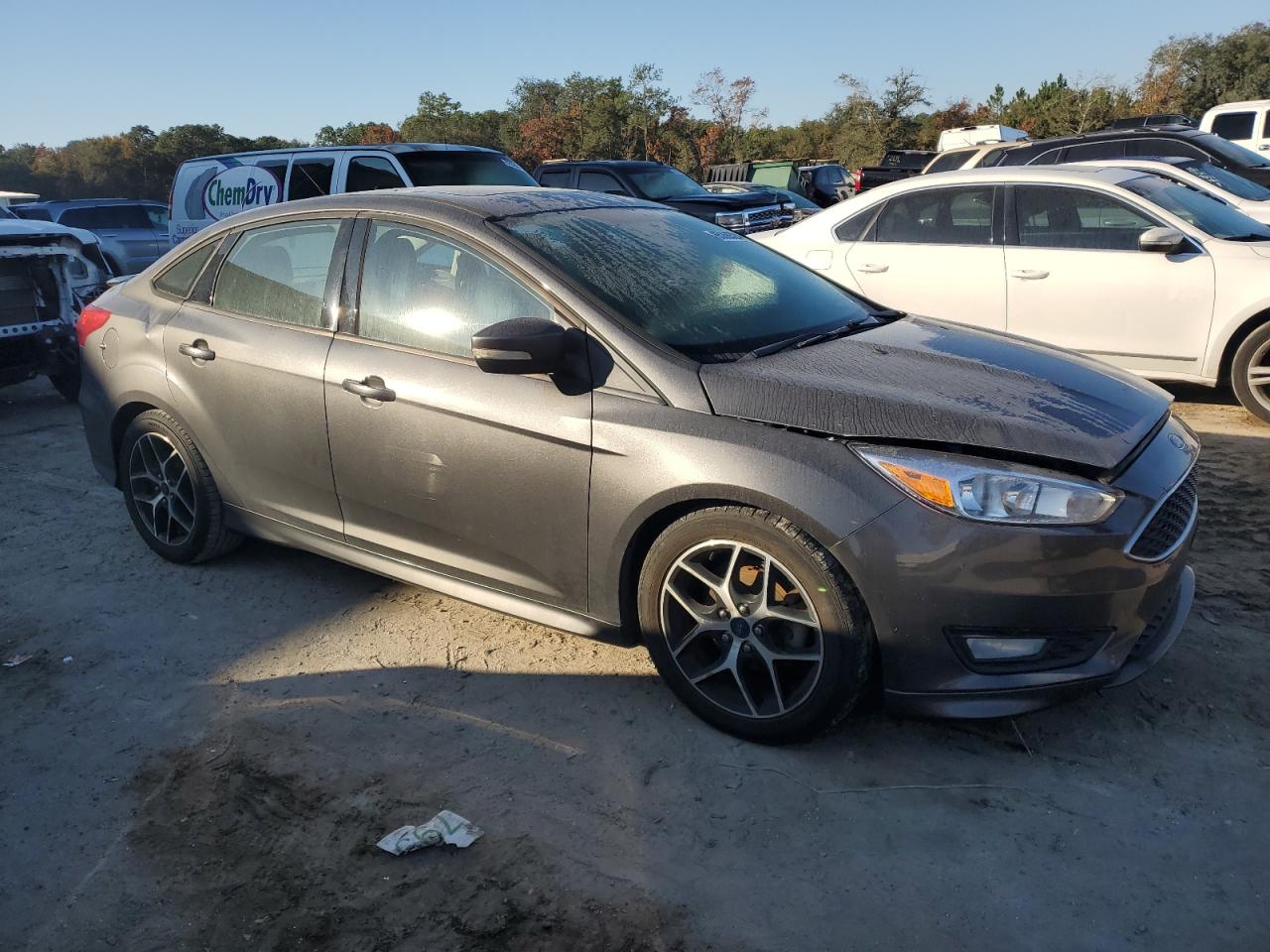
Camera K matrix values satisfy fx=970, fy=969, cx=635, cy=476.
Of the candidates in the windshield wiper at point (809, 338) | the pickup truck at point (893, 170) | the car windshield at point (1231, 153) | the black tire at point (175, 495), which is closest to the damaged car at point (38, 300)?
the black tire at point (175, 495)

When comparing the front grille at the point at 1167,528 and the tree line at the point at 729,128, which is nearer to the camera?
the front grille at the point at 1167,528

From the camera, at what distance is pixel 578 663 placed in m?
3.58

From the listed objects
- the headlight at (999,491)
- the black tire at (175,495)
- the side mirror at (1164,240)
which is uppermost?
the side mirror at (1164,240)

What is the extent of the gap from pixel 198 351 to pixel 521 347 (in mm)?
1895

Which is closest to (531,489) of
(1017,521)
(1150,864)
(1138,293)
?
(1017,521)

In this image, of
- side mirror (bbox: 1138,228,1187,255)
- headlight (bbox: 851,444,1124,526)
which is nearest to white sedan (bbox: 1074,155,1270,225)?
side mirror (bbox: 1138,228,1187,255)

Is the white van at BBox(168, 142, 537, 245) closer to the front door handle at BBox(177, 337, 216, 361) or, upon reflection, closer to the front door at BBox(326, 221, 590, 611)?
the front door handle at BBox(177, 337, 216, 361)

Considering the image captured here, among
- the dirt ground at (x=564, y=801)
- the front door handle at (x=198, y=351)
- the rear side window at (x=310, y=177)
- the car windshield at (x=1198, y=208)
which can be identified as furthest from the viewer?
the rear side window at (x=310, y=177)

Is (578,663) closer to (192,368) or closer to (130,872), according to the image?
(130,872)

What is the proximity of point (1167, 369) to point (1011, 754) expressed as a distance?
4.35 meters

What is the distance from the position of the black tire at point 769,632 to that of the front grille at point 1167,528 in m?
0.78

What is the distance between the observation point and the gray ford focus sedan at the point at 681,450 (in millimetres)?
2656

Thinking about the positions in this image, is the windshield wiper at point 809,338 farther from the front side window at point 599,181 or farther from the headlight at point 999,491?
the front side window at point 599,181

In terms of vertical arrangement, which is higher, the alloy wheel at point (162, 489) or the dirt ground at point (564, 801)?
the alloy wheel at point (162, 489)
